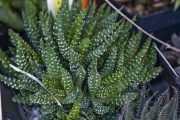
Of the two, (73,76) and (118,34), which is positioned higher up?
(118,34)

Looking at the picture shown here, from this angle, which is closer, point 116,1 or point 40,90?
point 40,90

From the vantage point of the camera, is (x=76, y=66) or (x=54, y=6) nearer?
(x=76, y=66)

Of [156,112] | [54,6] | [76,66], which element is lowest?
[156,112]

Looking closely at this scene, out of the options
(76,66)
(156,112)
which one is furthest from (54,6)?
(156,112)

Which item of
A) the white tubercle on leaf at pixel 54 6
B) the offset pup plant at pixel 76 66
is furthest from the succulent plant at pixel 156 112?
the white tubercle on leaf at pixel 54 6

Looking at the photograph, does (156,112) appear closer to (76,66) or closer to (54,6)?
(76,66)

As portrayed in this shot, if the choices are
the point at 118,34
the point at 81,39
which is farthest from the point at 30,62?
the point at 118,34

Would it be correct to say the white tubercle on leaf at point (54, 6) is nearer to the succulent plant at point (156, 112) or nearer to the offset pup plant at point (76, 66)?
the offset pup plant at point (76, 66)

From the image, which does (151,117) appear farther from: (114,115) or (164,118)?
(114,115)
